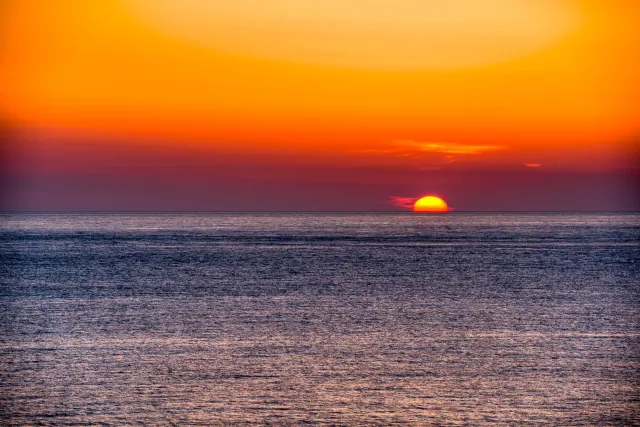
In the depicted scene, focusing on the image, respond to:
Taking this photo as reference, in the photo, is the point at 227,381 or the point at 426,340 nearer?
the point at 227,381

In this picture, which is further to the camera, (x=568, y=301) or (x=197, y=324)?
(x=568, y=301)

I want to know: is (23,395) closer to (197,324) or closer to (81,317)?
(197,324)

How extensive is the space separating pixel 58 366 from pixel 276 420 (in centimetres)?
850

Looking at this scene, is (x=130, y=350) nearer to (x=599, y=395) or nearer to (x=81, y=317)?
(x=81, y=317)

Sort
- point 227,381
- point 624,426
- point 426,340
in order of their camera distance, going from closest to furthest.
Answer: point 624,426, point 227,381, point 426,340

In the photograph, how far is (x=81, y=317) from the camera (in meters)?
34.3

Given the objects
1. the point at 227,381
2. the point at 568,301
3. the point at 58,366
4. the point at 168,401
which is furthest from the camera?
the point at 568,301

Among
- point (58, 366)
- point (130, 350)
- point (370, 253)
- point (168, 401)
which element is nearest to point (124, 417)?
point (168, 401)

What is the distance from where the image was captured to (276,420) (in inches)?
719

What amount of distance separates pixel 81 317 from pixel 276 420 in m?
18.4

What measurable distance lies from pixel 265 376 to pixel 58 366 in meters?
6.26

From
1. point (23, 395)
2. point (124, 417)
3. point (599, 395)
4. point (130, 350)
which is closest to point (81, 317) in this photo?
point (130, 350)

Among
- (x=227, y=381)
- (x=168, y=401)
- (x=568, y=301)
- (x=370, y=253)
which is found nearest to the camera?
(x=168, y=401)

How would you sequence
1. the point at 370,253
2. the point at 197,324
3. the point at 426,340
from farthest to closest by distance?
the point at 370,253, the point at 197,324, the point at 426,340
